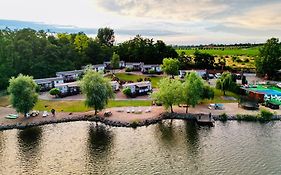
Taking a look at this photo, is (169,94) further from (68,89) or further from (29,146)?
(68,89)

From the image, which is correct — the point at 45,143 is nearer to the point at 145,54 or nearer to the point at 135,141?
the point at 135,141

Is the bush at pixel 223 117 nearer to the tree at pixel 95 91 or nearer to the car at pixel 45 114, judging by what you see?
the tree at pixel 95 91

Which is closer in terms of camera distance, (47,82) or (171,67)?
(47,82)

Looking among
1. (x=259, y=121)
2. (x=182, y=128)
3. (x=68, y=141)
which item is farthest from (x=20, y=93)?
(x=259, y=121)

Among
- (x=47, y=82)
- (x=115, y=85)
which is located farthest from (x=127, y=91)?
(x=47, y=82)

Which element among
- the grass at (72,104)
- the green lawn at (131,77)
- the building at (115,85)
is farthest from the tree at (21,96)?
the green lawn at (131,77)

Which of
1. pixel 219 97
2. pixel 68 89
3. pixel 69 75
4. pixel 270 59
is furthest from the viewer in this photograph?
pixel 270 59

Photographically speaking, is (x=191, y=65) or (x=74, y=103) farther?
(x=191, y=65)
